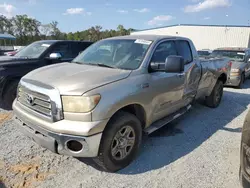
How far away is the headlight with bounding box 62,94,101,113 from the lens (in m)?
2.46

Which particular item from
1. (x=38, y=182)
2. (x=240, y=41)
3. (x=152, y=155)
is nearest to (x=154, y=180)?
(x=152, y=155)

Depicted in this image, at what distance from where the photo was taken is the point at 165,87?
3535 millimetres

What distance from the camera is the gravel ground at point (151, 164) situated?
9.00 ft

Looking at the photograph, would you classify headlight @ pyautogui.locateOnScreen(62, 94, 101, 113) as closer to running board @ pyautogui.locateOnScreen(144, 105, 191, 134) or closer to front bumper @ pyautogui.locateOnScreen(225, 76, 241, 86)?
running board @ pyautogui.locateOnScreen(144, 105, 191, 134)

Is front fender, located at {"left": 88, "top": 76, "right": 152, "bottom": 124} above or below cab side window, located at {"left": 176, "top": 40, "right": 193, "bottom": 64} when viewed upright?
below

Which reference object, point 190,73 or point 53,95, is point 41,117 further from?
point 190,73

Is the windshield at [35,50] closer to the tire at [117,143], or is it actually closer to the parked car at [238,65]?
the tire at [117,143]

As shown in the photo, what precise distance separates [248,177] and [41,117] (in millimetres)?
2360

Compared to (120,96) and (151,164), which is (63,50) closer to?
(120,96)

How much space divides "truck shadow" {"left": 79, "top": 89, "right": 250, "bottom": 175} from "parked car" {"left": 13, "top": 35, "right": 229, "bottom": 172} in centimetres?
27

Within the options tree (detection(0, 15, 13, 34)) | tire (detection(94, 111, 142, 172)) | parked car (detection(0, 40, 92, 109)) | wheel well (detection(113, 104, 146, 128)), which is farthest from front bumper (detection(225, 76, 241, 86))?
tree (detection(0, 15, 13, 34))

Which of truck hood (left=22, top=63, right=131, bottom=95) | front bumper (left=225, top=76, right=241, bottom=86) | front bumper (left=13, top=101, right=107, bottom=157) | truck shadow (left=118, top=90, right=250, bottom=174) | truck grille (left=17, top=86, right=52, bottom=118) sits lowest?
truck shadow (left=118, top=90, right=250, bottom=174)

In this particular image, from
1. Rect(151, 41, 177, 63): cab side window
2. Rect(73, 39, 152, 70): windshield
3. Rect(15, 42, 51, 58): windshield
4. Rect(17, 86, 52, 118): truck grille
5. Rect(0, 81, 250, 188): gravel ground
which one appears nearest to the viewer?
Rect(17, 86, 52, 118): truck grille

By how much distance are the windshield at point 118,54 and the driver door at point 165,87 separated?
26cm
